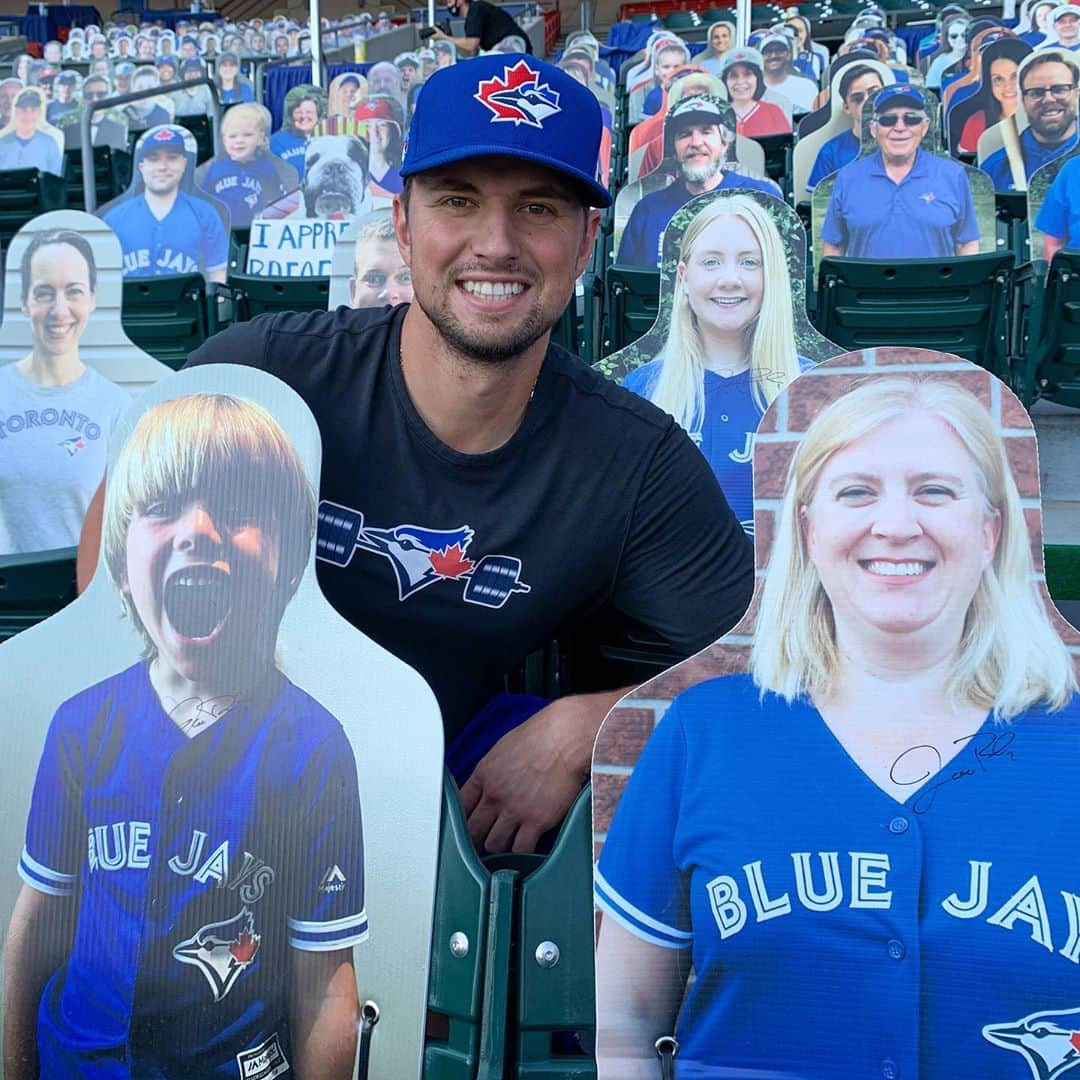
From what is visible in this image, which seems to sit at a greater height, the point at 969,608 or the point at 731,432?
the point at 731,432

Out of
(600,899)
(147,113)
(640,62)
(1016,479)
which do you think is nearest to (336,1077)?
(600,899)

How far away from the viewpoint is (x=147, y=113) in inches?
345

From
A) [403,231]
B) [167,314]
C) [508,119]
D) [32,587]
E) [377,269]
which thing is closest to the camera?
A: [508,119]

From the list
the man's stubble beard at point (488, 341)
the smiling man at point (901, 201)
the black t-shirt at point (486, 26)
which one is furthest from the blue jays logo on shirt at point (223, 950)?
the black t-shirt at point (486, 26)

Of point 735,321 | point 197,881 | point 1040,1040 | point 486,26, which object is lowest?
point 1040,1040

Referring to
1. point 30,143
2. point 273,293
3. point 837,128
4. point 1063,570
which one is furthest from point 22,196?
point 1063,570

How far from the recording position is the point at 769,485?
1.24 metres

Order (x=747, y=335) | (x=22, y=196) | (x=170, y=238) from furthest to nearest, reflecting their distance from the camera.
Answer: (x=22, y=196) → (x=170, y=238) → (x=747, y=335)

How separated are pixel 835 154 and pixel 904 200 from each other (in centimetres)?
147

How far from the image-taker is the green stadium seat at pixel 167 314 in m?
4.32

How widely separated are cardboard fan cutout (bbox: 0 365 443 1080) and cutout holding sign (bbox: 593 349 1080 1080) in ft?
0.71

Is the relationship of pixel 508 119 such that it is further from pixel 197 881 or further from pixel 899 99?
pixel 899 99

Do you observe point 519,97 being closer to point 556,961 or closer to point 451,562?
point 451,562
